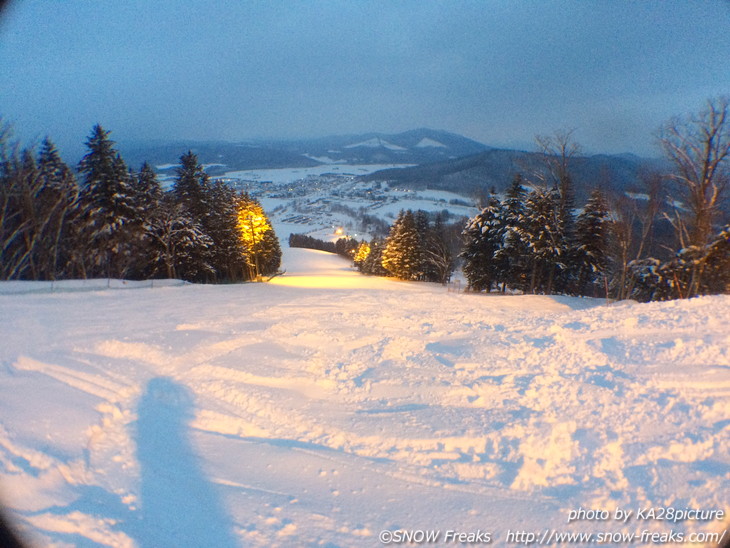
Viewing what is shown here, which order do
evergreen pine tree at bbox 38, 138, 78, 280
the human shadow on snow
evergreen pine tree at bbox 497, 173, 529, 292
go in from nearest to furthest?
the human shadow on snow → evergreen pine tree at bbox 38, 138, 78, 280 → evergreen pine tree at bbox 497, 173, 529, 292

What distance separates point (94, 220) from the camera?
18297mm

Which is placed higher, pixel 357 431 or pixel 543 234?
pixel 543 234

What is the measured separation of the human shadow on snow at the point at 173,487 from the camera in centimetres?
282

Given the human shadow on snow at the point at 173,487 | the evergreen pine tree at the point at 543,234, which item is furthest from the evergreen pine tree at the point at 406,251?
the human shadow on snow at the point at 173,487

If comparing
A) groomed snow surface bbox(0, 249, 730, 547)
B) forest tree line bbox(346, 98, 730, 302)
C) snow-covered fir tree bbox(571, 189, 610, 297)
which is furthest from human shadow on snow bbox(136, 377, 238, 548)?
snow-covered fir tree bbox(571, 189, 610, 297)

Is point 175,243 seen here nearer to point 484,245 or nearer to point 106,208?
point 106,208

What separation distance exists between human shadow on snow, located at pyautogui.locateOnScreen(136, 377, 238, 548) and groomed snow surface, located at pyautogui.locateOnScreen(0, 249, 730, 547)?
2 centimetres

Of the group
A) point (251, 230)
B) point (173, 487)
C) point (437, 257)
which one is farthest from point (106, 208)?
point (437, 257)

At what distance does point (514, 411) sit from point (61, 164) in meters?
26.1

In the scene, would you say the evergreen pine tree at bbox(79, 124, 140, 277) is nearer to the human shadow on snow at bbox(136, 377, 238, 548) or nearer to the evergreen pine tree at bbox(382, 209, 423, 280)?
the human shadow on snow at bbox(136, 377, 238, 548)

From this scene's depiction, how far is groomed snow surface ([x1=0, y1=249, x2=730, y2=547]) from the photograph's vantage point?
3.01 meters

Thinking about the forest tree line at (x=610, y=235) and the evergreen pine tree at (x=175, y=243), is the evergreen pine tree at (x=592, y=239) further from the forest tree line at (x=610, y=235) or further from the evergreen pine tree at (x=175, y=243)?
the evergreen pine tree at (x=175, y=243)

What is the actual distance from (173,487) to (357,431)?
1996 mm

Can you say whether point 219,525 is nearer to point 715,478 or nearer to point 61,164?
point 715,478
